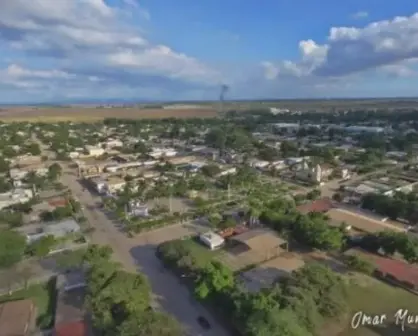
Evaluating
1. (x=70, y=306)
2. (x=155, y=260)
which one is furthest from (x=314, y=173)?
(x=70, y=306)

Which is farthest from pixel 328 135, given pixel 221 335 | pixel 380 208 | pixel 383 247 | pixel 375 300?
pixel 221 335

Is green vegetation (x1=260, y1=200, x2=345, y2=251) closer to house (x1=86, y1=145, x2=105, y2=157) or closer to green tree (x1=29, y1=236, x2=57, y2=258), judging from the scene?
green tree (x1=29, y1=236, x2=57, y2=258)

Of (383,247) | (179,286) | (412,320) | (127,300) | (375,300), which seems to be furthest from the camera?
(383,247)

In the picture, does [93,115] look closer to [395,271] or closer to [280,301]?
[395,271]

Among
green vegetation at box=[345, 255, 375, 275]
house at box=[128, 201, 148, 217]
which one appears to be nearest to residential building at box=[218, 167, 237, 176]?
house at box=[128, 201, 148, 217]

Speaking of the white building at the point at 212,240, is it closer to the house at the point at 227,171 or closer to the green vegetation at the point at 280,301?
the green vegetation at the point at 280,301

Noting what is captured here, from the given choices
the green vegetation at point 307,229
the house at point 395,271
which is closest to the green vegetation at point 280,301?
the house at point 395,271

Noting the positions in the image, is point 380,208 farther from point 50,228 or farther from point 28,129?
point 28,129
